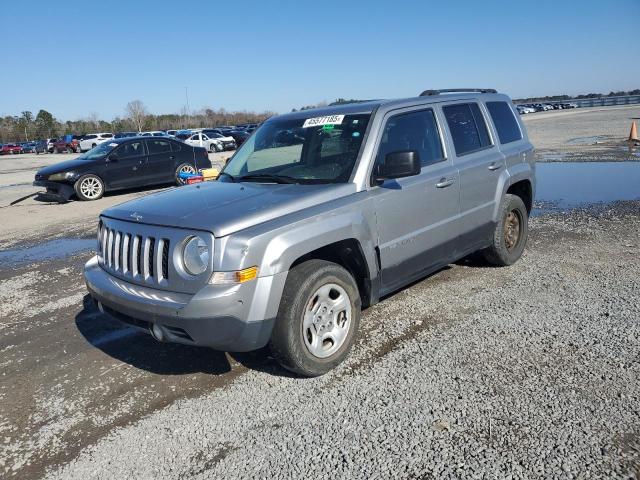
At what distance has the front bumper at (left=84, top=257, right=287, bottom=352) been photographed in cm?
318

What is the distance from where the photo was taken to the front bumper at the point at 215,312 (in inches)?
125

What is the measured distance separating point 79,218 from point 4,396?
820 cm

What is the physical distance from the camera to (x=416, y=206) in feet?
14.5

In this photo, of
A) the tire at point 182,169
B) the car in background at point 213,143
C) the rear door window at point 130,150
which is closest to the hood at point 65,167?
the rear door window at point 130,150

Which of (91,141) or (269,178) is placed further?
(91,141)

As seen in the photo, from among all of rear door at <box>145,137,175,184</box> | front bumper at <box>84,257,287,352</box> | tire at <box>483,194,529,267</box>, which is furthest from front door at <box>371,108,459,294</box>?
rear door at <box>145,137,175,184</box>

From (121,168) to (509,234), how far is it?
11452mm

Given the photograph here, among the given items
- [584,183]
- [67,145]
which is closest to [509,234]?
[584,183]

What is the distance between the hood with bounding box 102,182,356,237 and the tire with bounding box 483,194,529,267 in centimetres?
251

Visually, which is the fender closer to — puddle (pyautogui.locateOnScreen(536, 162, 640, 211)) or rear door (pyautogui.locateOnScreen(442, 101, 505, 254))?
rear door (pyautogui.locateOnScreen(442, 101, 505, 254))

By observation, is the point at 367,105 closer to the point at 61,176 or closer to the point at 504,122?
the point at 504,122

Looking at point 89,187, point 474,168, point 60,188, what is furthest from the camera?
point 89,187

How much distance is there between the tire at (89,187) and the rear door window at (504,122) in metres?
11.3

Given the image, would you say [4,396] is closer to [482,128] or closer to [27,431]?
[27,431]
